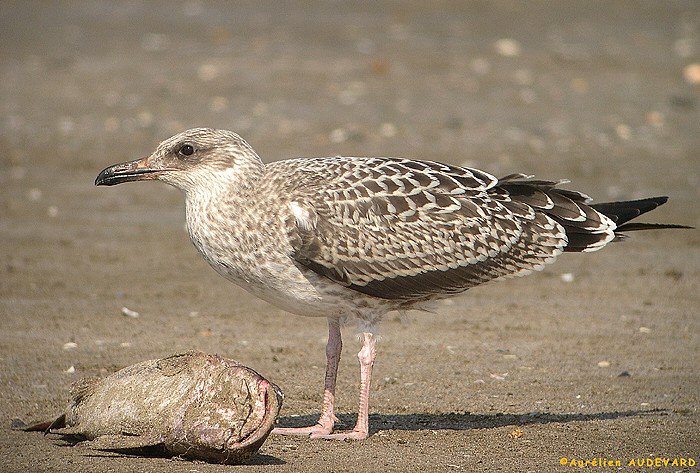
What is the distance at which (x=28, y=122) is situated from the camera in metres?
15.9

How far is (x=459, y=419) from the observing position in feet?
25.0

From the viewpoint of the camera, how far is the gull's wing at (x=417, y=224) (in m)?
7.15

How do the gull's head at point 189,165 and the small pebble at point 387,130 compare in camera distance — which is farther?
the small pebble at point 387,130

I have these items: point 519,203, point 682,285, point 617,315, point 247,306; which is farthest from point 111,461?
point 682,285

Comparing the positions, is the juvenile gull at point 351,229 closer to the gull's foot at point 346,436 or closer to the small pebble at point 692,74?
the gull's foot at point 346,436

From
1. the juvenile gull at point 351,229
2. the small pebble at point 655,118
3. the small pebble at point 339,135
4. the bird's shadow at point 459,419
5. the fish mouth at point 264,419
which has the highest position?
the small pebble at point 655,118

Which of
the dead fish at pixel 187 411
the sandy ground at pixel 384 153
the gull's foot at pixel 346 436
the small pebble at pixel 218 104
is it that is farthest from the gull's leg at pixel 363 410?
the small pebble at pixel 218 104

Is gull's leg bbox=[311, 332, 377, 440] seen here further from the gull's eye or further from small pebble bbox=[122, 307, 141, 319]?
small pebble bbox=[122, 307, 141, 319]

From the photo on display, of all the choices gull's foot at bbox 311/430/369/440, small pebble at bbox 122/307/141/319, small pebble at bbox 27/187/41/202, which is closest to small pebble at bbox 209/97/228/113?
small pebble at bbox 27/187/41/202

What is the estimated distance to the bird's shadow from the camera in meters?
7.47

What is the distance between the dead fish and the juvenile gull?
2.82 ft

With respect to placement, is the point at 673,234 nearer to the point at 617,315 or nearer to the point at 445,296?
the point at 617,315

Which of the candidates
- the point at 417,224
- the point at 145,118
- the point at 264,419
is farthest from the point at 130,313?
the point at 145,118

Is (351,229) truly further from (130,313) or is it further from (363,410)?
(130,313)
